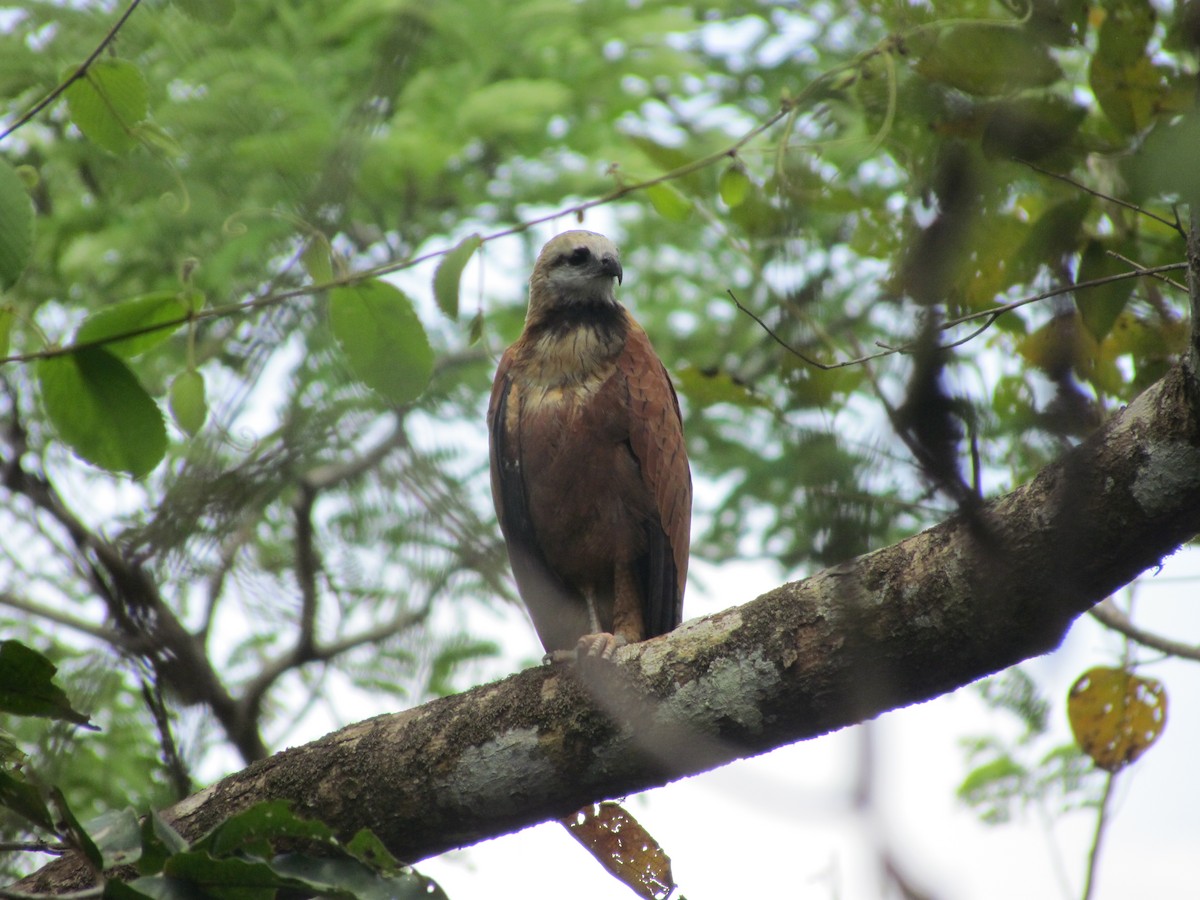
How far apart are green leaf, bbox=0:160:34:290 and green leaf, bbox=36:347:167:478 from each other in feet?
1.07

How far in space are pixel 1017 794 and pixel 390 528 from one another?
12.3ft

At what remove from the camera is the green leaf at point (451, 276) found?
3141mm

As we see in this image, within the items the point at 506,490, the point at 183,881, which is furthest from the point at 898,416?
the point at 506,490

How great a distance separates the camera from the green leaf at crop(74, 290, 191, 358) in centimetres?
287

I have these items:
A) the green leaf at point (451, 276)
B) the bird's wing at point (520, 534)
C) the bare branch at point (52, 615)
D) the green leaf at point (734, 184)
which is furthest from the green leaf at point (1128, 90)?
the bare branch at point (52, 615)

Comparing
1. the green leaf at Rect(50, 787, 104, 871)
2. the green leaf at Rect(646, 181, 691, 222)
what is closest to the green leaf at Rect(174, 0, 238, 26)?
the green leaf at Rect(646, 181, 691, 222)

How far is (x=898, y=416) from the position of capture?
1.01m

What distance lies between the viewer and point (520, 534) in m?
4.47

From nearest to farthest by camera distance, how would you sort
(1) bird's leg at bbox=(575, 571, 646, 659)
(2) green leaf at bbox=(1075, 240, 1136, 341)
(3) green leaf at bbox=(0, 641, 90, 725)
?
(3) green leaf at bbox=(0, 641, 90, 725), (2) green leaf at bbox=(1075, 240, 1136, 341), (1) bird's leg at bbox=(575, 571, 646, 659)

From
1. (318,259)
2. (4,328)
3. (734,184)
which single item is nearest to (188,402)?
(4,328)

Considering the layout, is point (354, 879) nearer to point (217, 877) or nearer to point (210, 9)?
point (217, 877)

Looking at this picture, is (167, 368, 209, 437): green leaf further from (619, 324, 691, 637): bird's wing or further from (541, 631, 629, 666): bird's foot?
(619, 324, 691, 637): bird's wing

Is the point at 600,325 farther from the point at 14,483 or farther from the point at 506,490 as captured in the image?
the point at 14,483

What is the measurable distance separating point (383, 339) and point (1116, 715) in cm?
270
